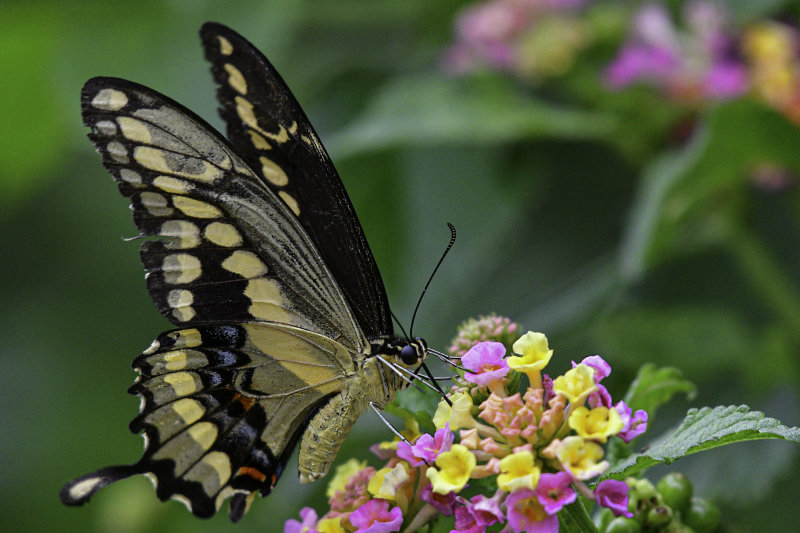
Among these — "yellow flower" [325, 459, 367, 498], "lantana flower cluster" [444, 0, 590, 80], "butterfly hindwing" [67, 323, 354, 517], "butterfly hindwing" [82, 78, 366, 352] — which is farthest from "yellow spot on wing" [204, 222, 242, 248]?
"lantana flower cluster" [444, 0, 590, 80]

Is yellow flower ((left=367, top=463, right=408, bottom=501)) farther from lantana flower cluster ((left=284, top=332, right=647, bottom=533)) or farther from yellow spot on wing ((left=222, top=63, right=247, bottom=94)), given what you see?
yellow spot on wing ((left=222, top=63, right=247, bottom=94))

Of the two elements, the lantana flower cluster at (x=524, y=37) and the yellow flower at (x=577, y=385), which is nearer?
the yellow flower at (x=577, y=385)

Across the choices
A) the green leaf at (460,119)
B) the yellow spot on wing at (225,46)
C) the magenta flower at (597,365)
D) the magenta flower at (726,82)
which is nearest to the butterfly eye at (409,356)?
the magenta flower at (597,365)

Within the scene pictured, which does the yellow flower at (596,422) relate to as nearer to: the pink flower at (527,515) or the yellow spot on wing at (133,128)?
the pink flower at (527,515)

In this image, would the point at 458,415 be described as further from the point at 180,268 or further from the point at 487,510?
the point at 180,268

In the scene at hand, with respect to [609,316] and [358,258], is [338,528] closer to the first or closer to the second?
[358,258]

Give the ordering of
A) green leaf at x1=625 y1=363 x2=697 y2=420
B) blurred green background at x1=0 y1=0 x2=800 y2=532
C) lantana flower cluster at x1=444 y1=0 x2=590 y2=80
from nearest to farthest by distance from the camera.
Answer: green leaf at x1=625 y1=363 x2=697 y2=420 < blurred green background at x1=0 y1=0 x2=800 y2=532 < lantana flower cluster at x1=444 y1=0 x2=590 y2=80
